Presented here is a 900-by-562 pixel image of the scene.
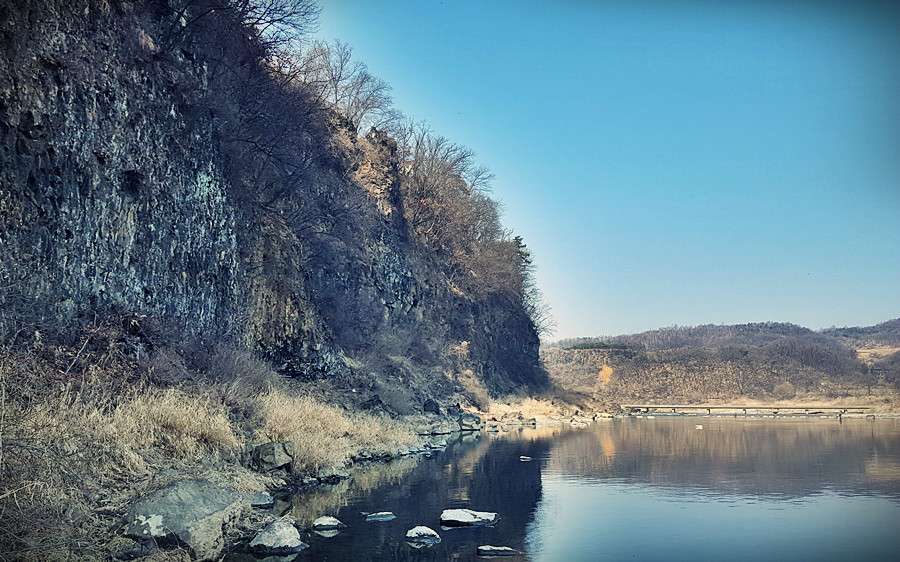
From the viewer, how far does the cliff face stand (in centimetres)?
1775

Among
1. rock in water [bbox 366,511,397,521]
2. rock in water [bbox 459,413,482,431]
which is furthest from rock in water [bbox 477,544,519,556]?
rock in water [bbox 459,413,482,431]

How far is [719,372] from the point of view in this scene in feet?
303

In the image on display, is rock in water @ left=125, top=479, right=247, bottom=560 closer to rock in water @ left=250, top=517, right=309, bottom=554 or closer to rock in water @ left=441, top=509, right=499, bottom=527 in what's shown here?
rock in water @ left=250, top=517, right=309, bottom=554

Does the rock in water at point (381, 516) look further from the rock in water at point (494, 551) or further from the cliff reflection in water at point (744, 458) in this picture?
the cliff reflection in water at point (744, 458)

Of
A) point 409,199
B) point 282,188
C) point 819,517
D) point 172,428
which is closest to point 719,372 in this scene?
point 409,199

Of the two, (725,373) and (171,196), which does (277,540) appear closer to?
(171,196)

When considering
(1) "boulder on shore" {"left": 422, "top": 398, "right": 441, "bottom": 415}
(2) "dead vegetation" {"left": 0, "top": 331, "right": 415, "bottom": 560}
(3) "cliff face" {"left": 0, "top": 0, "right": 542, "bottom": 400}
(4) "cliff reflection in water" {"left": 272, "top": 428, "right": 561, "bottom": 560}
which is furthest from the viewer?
(1) "boulder on shore" {"left": 422, "top": 398, "right": 441, "bottom": 415}

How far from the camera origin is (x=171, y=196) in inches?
922

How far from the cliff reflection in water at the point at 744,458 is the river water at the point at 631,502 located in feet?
0.28

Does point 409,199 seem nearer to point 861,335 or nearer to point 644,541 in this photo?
point 644,541

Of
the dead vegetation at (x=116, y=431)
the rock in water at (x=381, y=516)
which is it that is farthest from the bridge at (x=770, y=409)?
the rock in water at (x=381, y=516)

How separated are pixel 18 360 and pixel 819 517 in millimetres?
18043

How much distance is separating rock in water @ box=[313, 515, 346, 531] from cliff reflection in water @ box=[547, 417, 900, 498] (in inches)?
470

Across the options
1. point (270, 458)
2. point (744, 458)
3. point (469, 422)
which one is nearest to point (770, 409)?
point (469, 422)
